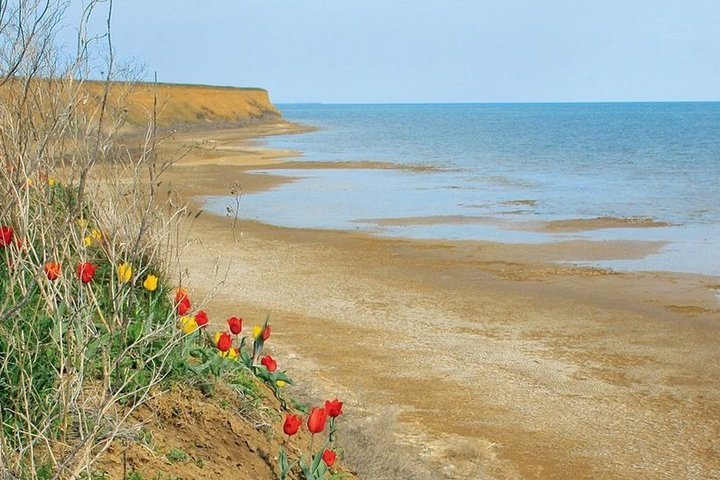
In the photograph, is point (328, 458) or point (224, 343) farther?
point (224, 343)

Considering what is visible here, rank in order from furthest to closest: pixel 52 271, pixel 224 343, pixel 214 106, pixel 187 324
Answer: pixel 214 106, pixel 224 343, pixel 187 324, pixel 52 271

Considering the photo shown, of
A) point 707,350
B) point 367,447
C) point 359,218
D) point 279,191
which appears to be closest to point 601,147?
point 279,191

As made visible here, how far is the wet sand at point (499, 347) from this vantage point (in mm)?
6922

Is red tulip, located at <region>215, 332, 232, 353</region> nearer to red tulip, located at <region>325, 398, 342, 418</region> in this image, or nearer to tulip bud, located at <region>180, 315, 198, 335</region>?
tulip bud, located at <region>180, 315, 198, 335</region>

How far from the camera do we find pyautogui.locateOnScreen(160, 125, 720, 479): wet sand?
273 inches

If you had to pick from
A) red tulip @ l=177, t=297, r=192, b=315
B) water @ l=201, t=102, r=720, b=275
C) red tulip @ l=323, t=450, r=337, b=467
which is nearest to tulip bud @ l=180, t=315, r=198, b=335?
red tulip @ l=177, t=297, r=192, b=315

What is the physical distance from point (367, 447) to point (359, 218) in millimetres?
15893

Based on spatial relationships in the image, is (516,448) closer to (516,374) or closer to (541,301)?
(516,374)

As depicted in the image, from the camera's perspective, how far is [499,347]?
9633 mm

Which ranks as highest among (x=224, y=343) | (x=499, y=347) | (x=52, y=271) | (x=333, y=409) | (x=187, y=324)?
(x=52, y=271)

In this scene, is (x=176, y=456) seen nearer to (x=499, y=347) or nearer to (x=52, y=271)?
(x=52, y=271)

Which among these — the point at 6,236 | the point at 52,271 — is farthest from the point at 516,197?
the point at 6,236

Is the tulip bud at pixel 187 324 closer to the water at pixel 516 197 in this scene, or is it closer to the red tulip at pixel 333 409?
the red tulip at pixel 333 409

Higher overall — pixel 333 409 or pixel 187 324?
pixel 187 324
